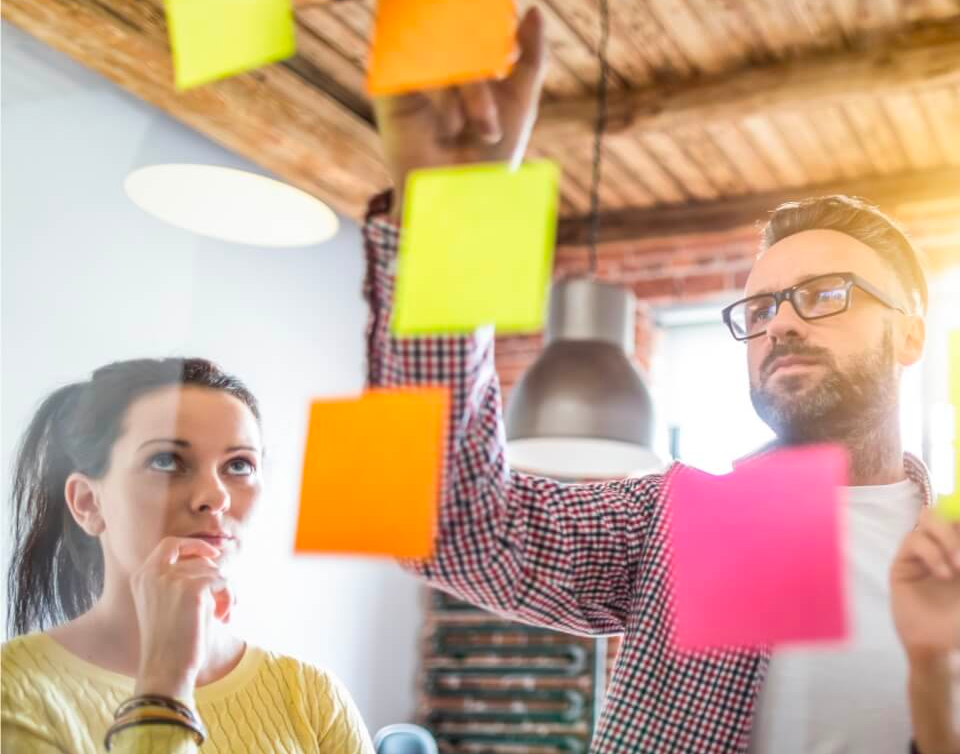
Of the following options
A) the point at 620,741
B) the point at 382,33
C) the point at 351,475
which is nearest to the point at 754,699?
the point at 620,741

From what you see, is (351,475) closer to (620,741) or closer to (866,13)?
(620,741)

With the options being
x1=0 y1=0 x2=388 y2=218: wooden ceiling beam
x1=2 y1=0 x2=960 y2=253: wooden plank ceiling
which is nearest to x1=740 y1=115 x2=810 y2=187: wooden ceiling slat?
x1=2 y1=0 x2=960 y2=253: wooden plank ceiling

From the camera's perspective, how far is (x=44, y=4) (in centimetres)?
130

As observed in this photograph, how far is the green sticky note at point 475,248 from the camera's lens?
1.98ft

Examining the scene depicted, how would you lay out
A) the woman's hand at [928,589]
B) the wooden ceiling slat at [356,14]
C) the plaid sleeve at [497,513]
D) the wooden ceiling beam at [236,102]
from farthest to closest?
the wooden ceiling slat at [356,14] < the wooden ceiling beam at [236,102] < the plaid sleeve at [497,513] < the woman's hand at [928,589]

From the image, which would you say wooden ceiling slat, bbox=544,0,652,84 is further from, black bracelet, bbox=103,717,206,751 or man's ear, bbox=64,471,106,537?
black bracelet, bbox=103,717,206,751

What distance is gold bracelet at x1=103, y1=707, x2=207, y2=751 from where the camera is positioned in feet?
2.31

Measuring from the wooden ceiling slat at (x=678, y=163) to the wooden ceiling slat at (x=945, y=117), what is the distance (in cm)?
38

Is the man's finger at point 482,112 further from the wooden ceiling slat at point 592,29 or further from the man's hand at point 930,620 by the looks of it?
the wooden ceiling slat at point 592,29

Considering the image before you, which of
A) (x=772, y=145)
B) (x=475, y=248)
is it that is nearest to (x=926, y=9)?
(x=772, y=145)

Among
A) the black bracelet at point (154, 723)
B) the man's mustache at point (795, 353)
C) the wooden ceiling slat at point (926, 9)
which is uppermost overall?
the wooden ceiling slat at point (926, 9)

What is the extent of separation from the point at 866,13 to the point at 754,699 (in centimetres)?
118

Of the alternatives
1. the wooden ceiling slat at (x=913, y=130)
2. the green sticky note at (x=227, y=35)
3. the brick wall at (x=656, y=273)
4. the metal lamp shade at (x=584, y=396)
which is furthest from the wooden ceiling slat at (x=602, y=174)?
the green sticky note at (x=227, y=35)

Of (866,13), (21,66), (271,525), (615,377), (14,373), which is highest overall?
(866,13)
